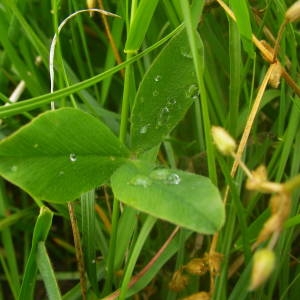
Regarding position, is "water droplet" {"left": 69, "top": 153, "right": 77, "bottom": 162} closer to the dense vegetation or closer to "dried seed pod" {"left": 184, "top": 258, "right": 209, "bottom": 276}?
the dense vegetation

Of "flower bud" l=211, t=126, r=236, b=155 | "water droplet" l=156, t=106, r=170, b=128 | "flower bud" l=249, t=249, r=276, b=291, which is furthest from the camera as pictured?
"water droplet" l=156, t=106, r=170, b=128

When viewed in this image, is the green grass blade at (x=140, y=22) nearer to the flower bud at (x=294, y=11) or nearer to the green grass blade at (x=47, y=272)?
the flower bud at (x=294, y=11)

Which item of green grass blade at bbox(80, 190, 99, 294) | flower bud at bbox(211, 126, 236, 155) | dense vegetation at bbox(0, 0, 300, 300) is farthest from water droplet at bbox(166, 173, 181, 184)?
green grass blade at bbox(80, 190, 99, 294)

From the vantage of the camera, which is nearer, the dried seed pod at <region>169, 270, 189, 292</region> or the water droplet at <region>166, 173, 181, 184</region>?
the water droplet at <region>166, 173, 181, 184</region>

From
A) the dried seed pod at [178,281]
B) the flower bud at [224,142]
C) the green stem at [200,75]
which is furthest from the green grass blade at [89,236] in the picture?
the flower bud at [224,142]

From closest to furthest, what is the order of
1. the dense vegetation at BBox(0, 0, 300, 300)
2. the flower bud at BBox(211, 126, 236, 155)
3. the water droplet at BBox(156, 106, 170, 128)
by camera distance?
the flower bud at BBox(211, 126, 236, 155), the dense vegetation at BBox(0, 0, 300, 300), the water droplet at BBox(156, 106, 170, 128)

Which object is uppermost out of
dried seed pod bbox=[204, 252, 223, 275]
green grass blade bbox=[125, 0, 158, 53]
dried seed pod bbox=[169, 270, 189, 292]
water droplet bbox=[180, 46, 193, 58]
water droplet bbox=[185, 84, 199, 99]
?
green grass blade bbox=[125, 0, 158, 53]

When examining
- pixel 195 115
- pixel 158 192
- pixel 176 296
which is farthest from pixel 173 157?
pixel 158 192
